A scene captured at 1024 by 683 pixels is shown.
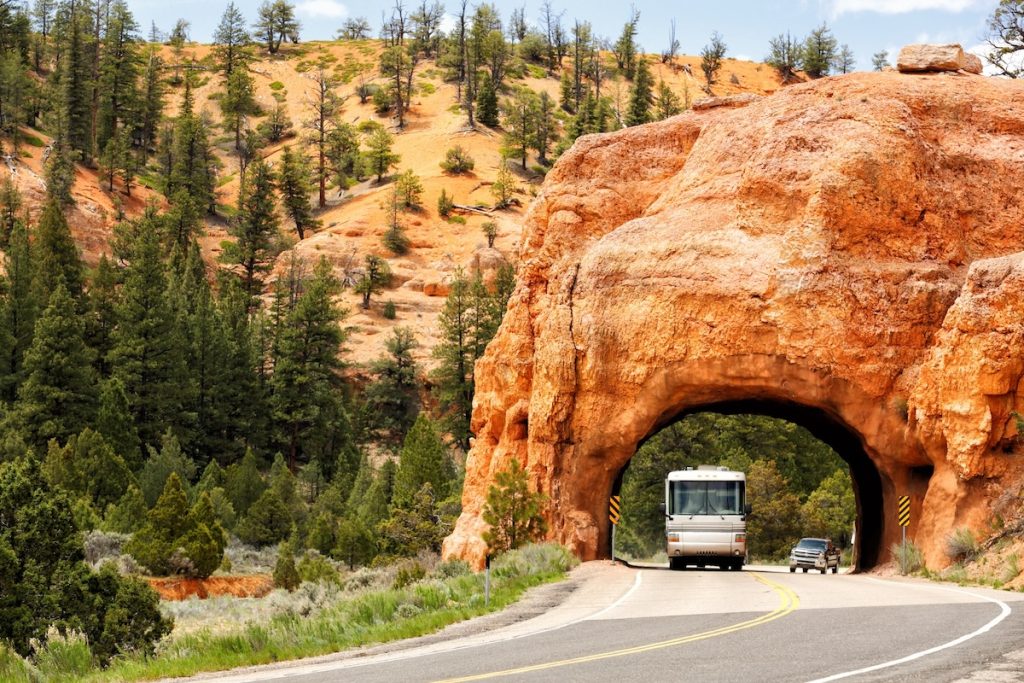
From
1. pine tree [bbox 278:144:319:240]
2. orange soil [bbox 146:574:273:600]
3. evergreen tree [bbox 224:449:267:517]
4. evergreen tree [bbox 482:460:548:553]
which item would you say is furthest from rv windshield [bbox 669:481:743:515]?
pine tree [bbox 278:144:319:240]

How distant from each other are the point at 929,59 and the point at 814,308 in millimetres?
10989

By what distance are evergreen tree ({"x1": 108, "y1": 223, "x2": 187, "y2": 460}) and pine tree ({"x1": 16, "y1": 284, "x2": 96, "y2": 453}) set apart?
200 inches

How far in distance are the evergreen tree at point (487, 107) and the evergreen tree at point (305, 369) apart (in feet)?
156

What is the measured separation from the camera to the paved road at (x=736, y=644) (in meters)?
11.7

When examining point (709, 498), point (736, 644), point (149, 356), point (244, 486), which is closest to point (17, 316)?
point (149, 356)

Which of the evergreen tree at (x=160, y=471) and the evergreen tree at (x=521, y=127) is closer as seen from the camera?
the evergreen tree at (x=160, y=471)

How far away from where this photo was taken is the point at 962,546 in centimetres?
2625

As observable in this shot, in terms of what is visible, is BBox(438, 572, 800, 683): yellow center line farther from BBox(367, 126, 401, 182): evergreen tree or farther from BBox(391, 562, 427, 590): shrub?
BBox(367, 126, 401, 182): evergreen tree

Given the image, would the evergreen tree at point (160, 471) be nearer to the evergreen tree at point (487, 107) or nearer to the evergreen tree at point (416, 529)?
the evergreen tree at point (416, 529)

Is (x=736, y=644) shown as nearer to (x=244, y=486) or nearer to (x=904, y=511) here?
(x=904, y=511)

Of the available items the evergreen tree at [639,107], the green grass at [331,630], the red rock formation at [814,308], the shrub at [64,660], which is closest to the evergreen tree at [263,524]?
the red rock formation at [814,308]

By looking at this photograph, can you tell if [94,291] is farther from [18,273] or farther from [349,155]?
[349,155]

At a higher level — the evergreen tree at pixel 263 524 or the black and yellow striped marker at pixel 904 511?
the black and yellow striped marker at pixel 904 511

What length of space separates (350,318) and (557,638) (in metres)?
74.4
